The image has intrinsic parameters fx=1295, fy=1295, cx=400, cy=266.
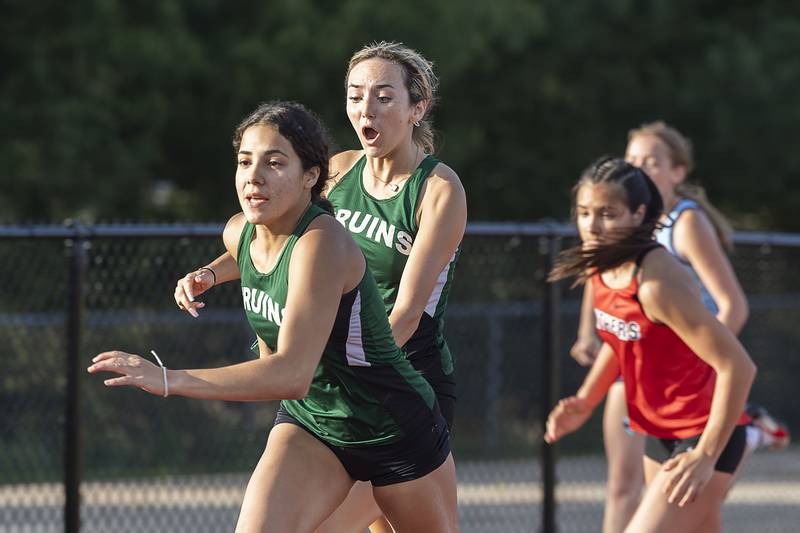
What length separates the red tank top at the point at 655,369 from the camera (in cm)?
456

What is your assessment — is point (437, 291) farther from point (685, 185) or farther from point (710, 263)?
point (685, 185)

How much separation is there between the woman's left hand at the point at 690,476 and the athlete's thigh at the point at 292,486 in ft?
3.76

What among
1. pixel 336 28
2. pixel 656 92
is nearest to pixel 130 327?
pixel 336 28

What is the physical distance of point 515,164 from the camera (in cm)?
1772

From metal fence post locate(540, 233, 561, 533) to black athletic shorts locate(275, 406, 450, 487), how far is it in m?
2.95

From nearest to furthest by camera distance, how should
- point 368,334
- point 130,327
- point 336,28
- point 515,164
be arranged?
point 368,334, point 130,327, point 336,28, point 515,164

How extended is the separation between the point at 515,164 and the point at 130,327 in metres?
10.5

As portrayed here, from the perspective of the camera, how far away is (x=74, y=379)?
5609 mm

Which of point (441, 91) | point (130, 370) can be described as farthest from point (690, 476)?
point (441, 91)

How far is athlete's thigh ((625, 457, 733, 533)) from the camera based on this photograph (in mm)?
4438

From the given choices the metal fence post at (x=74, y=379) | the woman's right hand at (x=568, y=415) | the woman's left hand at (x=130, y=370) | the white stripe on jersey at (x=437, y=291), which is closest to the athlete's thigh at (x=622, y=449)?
the woman's right hand at (x=568, y=415)

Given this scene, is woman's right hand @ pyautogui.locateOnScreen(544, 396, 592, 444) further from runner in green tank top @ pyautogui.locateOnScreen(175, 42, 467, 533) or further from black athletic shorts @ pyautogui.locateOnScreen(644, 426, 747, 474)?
runner in green tank top @ pyautogui.locateOnScreen(175, 42, 467, 533)

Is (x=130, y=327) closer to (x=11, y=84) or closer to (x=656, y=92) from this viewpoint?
(x=11, y=84)

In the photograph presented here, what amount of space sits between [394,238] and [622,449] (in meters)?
2.10
